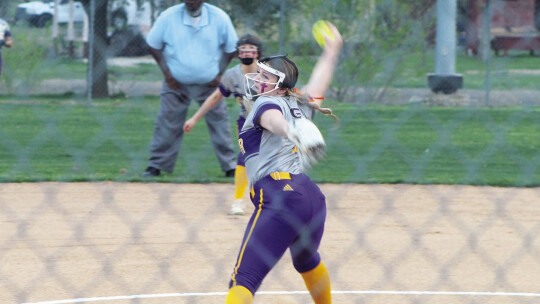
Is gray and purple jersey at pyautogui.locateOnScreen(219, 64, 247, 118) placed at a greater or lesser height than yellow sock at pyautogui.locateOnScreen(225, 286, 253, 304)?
lesser

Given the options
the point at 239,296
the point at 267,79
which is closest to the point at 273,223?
the point at 239,296

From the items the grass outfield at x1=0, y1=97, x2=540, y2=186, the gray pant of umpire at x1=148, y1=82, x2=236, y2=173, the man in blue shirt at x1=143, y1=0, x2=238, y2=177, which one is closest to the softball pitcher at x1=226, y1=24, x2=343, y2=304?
the man in blue shirt at x1=143, y1=0, x2=238, y2=177

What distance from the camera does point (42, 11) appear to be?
988cm

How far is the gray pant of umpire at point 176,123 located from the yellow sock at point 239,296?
13.8 feet

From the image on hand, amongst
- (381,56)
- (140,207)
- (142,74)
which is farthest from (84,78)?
(381,56)

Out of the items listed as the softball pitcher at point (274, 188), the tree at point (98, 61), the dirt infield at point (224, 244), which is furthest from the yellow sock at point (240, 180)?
the tree at point (98, 61)

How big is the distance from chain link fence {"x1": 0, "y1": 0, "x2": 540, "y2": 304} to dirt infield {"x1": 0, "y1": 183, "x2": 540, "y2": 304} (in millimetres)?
19

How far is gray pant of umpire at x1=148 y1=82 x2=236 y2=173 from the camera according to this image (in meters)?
7.30

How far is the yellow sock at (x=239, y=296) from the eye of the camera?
320cm

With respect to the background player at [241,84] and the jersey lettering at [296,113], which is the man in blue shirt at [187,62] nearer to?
the background player at [241,84]

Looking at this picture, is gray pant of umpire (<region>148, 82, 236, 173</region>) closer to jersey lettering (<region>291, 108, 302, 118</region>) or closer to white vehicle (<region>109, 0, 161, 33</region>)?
white vehicle (<region>109, 0, 161, 33</region>)

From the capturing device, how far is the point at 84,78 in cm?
909

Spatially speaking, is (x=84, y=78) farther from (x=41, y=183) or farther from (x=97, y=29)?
(x=41, y=183)

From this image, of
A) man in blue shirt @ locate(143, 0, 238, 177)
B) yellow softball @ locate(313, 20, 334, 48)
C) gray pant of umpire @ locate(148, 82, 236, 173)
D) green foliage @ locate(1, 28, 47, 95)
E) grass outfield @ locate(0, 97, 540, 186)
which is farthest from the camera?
green foliage @ locate(1, 28, 47, 95)
